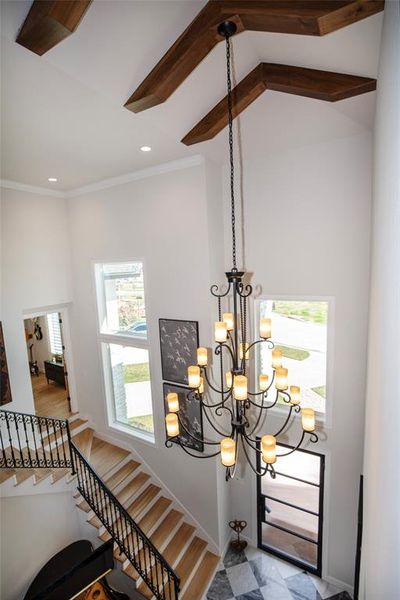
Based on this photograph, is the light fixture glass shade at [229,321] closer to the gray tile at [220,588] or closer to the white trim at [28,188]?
the gray tile at [220,588]

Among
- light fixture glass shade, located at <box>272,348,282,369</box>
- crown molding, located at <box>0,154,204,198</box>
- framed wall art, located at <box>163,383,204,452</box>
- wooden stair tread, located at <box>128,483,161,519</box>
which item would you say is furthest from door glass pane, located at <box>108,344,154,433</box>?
light fixture glass shade, located at <box>272,348,282,369</box>

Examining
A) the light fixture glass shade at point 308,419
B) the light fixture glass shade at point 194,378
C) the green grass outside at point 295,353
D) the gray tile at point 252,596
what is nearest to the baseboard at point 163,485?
the gray tile at point 252,596

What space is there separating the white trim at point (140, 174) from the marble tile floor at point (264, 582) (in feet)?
19.8

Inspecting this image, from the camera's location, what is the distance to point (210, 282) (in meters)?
4.09

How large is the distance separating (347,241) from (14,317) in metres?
5.23

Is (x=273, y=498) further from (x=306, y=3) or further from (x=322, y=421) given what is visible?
(x=306, y=3)

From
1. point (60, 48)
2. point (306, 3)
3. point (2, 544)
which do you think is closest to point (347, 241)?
point (306, 3)

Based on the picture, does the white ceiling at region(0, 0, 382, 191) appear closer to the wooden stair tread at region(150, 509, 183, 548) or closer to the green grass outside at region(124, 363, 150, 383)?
the green grass outside at region(124, 363, 150, 383)

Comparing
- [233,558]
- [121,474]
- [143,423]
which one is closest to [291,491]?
[233,558]

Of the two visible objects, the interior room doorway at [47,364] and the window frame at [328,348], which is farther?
the interior room doorway at [47,364]

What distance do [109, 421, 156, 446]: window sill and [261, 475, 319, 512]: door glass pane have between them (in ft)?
6.65

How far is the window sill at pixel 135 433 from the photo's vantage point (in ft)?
16.8

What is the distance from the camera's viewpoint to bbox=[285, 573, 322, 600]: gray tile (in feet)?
12.9

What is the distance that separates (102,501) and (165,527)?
110 cm
